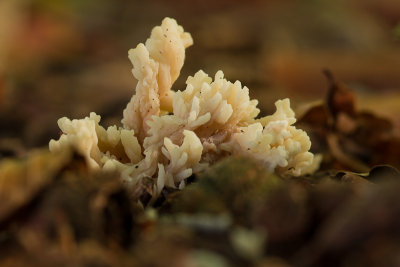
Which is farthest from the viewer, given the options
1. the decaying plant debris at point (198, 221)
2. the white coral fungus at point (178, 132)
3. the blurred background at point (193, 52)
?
the blurred background at point (193, 52)

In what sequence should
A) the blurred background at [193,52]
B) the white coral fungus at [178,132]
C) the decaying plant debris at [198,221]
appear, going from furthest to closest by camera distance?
the blurred background at [193,52] < the white coral fungus at [178,132] < the decaying plant debris at [198,221]

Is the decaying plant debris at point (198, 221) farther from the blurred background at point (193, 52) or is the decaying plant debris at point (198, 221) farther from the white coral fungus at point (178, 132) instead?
the blurred background at point (193, 52)

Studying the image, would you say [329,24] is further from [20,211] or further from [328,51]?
[20,211]

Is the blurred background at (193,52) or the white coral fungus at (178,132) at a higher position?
the blurred background at (193,52)

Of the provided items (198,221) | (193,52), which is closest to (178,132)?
(198,221)

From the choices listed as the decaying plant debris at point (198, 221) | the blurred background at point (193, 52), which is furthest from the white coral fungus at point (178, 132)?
the blurred background at point (193, 52)
